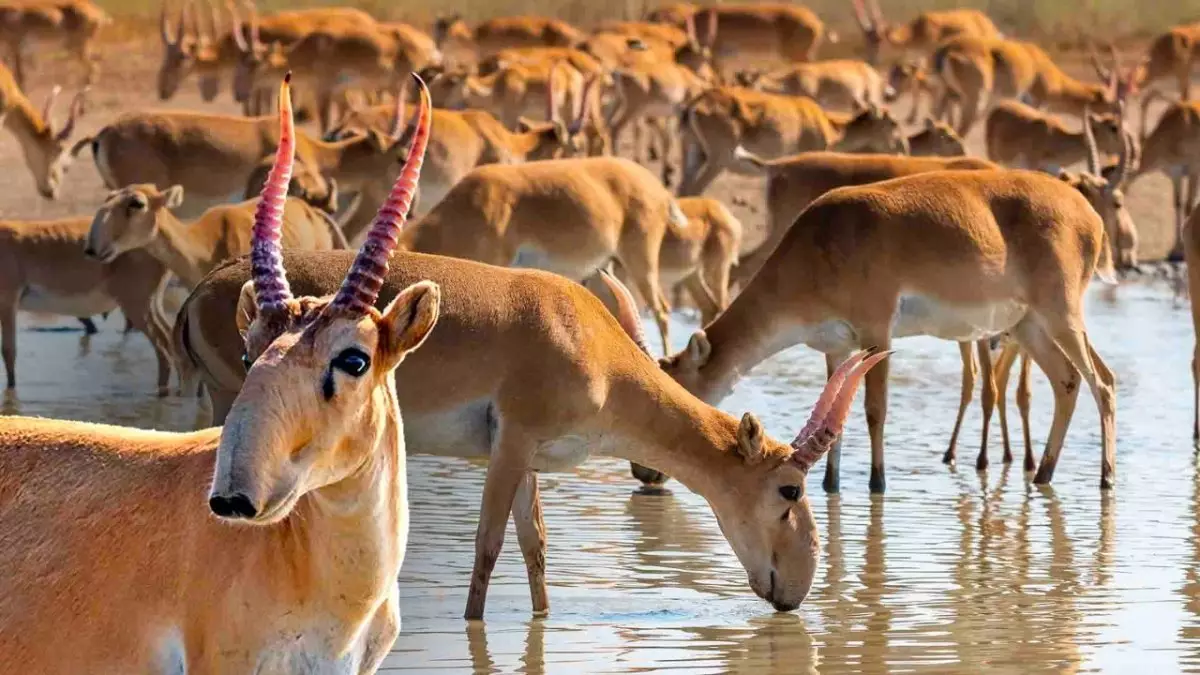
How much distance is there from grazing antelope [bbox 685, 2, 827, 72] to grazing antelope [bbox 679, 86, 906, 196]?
42.9 ft

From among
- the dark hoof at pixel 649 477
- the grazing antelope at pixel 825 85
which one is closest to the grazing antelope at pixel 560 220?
the dark hoof at pixel 649 477

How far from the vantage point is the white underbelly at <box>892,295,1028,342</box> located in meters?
12.3

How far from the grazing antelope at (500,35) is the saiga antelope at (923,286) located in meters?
26.0

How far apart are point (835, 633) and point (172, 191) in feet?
27.7

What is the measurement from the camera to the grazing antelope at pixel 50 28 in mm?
34406

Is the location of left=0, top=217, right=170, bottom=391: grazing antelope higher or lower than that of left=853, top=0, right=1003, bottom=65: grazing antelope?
higher

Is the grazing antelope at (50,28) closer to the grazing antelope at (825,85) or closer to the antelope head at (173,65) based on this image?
the antelope head at (173,65)

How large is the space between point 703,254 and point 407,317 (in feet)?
44.2

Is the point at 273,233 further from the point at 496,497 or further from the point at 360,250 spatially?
the point at 496,497

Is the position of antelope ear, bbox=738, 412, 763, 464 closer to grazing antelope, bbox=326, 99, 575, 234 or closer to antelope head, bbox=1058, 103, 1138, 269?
antelope head, bbox=1058, 103, 1138, 269

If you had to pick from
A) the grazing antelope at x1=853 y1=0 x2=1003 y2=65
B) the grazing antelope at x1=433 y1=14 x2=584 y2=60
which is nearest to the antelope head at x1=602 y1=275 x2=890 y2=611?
the grazing antelope at x1=433 y1=14 x2=584 y2=60

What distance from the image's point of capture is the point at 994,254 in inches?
486

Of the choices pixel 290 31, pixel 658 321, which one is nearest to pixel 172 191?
pixel 658 321

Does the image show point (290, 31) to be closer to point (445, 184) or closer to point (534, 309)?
point (445, 184)
